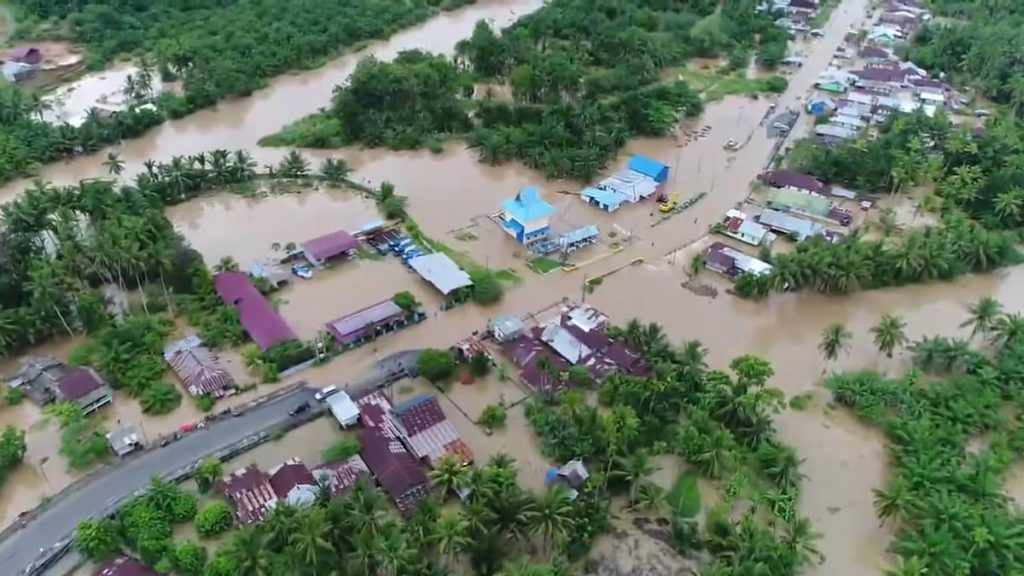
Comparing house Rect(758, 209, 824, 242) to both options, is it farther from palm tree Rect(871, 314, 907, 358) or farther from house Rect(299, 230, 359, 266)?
house Rect(299, 230, 359, 266)

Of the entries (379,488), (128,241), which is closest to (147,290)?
(128,241)

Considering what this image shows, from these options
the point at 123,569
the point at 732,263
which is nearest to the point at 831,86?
the point at 732,263

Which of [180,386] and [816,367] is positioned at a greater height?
[180,386]

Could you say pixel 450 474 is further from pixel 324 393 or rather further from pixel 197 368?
pixel 197 368

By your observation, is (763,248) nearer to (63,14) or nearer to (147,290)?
(147,290)

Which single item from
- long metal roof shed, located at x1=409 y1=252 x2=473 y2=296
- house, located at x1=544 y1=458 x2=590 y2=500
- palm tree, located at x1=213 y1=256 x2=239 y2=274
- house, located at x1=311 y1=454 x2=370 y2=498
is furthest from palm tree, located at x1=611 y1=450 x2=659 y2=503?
palm tree, located at x1=213 y1=256 x2=239 y2=274

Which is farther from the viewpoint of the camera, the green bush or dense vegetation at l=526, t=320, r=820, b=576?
the green bush
